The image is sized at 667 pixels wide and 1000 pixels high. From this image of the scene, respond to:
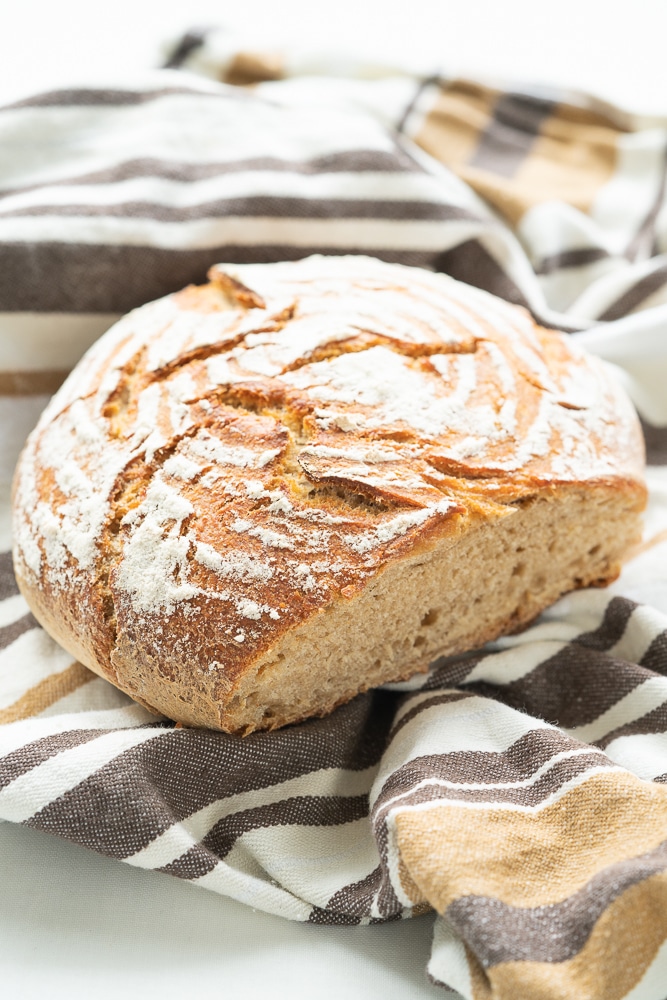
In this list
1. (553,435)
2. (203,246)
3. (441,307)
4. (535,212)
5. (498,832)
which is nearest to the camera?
(498,832)

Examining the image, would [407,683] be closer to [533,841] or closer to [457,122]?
[533,841]

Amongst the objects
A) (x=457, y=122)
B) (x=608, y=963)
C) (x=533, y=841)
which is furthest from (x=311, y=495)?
(x=457, y=122)

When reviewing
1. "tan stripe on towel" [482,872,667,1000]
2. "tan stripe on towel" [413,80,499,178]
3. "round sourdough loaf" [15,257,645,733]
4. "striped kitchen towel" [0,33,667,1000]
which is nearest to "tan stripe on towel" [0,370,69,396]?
"striped kitchen towel" [0,33,667,1000]

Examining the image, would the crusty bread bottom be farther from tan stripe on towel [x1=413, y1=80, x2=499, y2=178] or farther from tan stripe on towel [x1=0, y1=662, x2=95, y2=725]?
tan stripe on towel [x1=413, y1=80, x2=499, y2=178]

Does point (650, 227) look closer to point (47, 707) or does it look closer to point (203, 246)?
point (203, 246)

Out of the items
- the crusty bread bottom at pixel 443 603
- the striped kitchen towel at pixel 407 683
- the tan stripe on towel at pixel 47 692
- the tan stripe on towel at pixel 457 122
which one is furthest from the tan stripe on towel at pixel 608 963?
the tan stripe on towel at pixel 457 122

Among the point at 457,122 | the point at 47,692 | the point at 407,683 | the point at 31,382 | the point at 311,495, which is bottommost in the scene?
the point at 47,692

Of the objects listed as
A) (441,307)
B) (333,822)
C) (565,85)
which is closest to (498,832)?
(333,822)
